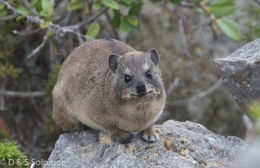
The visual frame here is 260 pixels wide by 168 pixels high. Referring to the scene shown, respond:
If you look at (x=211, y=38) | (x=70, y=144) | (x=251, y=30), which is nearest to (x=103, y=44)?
(x=70, y=144)

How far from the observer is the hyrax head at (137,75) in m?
4.18

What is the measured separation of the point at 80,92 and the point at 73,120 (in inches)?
17.5

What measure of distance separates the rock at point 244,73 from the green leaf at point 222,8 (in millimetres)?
2192

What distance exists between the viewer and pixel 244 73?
Result: 13.7 feet

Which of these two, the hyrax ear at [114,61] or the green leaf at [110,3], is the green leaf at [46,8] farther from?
the hyrax ear at [114,61]

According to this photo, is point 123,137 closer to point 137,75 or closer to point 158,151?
point 158,151

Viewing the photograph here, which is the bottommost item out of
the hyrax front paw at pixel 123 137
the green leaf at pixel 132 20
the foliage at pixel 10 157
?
the foliage at pixel 10 157

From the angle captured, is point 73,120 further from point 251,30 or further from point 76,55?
point 251,30

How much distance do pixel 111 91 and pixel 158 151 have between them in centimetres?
90

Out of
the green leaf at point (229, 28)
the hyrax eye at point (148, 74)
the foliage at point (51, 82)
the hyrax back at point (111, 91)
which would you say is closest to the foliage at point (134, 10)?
the green leaf at point (229, 28)

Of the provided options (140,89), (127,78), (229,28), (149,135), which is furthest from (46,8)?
(229,28)

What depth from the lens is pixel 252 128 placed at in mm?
1428

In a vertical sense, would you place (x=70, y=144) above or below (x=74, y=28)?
below

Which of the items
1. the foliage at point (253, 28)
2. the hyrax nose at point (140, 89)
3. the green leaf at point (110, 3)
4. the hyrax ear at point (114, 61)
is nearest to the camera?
the hyrax nose at point (140, 89)
